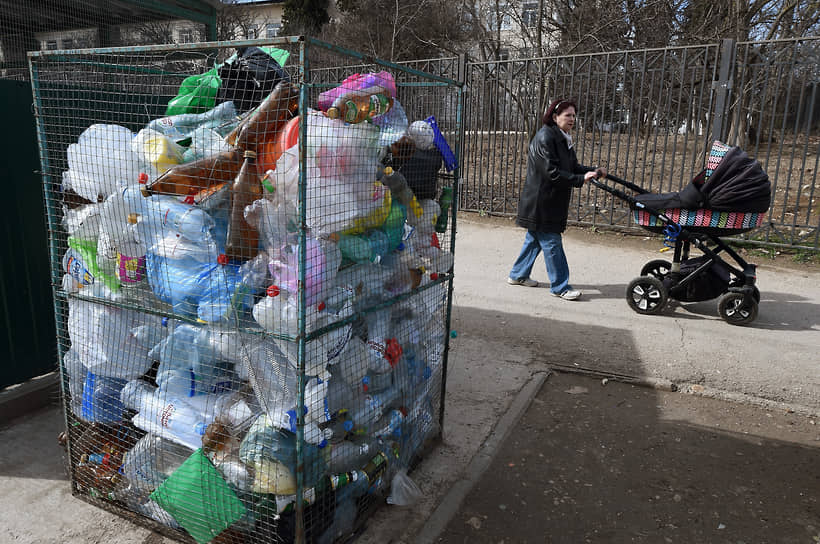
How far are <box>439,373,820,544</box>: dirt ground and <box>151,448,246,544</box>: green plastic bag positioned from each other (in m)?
1.03

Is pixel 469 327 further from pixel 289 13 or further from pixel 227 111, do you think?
pixel 289 13

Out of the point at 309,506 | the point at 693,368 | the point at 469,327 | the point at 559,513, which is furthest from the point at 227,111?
the point at 693,368

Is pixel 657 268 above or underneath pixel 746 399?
above

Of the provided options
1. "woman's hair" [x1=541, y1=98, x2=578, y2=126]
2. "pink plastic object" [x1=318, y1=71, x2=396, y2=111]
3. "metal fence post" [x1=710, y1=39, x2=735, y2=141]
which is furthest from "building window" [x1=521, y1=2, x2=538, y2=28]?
"pink plastic object" [x1=318, y1=71, x2=396, y2=111]

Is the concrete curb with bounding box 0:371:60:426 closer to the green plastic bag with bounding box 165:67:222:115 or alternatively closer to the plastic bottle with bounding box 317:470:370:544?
the green plastic bag with bounding box 165:67:222:115

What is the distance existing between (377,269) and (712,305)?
183 inches

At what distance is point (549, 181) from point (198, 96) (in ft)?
13.0

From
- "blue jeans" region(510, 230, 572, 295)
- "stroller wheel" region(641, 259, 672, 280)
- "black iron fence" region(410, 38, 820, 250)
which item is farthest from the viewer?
"black iron fence" region(410, 38, 820, 250)

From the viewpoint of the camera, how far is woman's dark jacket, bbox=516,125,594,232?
5.71 m

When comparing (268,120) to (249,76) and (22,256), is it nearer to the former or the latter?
(249,76)

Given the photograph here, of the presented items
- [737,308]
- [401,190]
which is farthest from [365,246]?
[737,308]

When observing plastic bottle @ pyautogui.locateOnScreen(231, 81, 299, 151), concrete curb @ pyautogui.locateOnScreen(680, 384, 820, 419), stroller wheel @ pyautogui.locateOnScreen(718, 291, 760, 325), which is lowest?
concrete curb @ pyautogui.locateOnScreen(680, 384, 820, 419)

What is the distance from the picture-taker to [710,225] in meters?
5.16

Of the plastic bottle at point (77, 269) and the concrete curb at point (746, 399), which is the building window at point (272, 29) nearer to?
the concrete curb at point (746, 399)
